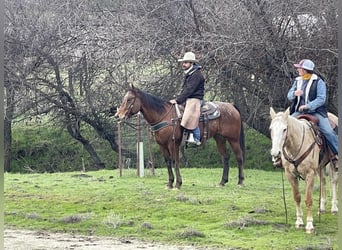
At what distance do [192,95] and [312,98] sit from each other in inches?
111

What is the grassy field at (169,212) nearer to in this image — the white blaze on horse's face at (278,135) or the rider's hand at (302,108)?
the white blaze on horse's face at (278,135)

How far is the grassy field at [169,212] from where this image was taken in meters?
7.23

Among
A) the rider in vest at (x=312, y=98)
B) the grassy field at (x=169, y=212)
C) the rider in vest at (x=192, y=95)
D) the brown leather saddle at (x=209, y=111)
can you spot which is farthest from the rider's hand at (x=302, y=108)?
the brown leather saddle at (x=209, y=111)

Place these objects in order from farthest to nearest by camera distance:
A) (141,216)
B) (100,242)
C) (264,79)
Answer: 1. (264,79)
2. (141,216)
3. (100,242)

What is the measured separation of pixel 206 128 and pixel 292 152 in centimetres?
336

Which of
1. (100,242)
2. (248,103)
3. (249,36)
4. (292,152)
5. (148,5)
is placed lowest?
(100,242)

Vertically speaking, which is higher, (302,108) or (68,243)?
(302,108)

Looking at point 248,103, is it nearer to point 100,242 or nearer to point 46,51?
point 46,51

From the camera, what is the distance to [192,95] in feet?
33.3

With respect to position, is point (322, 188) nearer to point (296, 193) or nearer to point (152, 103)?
point (296, 193)

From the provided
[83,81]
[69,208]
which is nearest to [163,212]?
[69,208]

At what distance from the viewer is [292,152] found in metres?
7.28

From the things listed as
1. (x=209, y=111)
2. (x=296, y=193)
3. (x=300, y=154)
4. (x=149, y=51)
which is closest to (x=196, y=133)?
(x=209, y=111)

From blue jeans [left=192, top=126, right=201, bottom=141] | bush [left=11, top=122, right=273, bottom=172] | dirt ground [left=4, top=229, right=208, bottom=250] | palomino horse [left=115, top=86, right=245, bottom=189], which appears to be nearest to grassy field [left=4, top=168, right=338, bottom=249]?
dirt ground [left=4, top=229, right=208, bottom=250]
